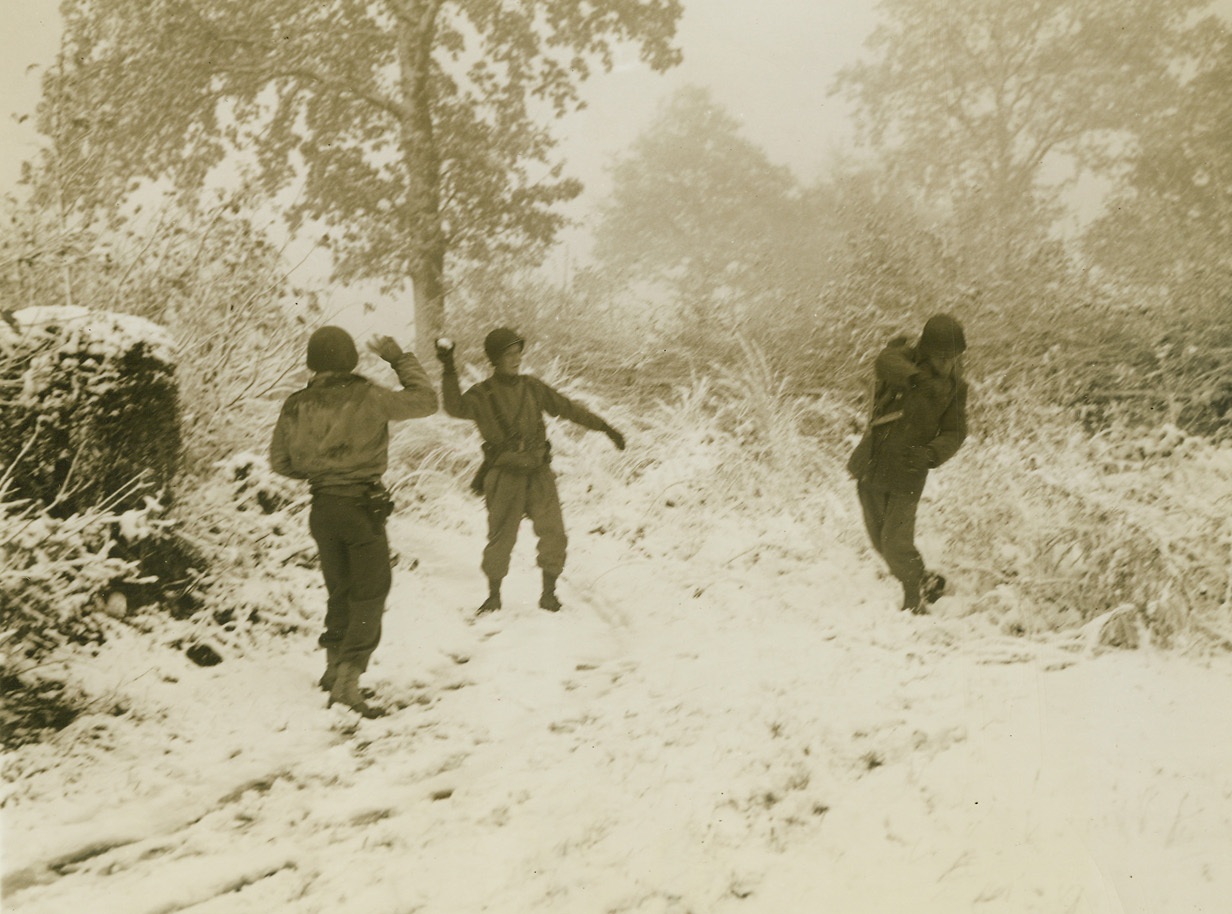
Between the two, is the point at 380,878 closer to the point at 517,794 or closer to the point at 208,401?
the point at 517,794

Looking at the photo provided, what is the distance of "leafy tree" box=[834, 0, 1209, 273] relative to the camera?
2.92 metres

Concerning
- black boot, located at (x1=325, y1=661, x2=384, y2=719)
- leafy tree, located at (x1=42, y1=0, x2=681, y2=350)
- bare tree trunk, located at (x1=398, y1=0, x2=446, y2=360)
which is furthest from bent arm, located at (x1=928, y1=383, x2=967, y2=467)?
black boot, located at (x1=325, y1=661, x2=384, y2=719)

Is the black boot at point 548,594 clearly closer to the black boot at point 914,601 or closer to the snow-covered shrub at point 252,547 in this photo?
the snow-covered shrub at point 252,547

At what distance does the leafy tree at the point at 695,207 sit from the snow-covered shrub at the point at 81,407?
1550mm

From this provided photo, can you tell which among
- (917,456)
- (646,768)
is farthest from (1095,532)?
(646,768)

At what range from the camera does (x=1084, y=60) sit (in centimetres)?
300

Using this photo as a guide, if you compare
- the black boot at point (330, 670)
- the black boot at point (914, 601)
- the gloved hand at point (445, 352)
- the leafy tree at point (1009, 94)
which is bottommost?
the black boot at point (330, 670)

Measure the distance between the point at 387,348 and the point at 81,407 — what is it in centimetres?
98

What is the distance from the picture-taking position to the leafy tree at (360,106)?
110 inches

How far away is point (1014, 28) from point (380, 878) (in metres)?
3.34

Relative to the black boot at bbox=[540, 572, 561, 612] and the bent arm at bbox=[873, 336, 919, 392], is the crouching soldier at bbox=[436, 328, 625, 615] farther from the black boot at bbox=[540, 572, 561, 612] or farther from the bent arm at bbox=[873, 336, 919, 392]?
the bent arm at bbox=[873, 336, 919, 392]

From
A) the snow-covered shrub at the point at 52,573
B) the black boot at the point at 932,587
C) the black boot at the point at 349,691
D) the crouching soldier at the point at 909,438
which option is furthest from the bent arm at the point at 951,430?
the snow-covered shrub at the point at 52,573

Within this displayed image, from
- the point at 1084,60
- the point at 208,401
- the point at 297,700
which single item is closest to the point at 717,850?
the point at 297,700

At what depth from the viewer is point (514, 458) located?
2.83 meters
